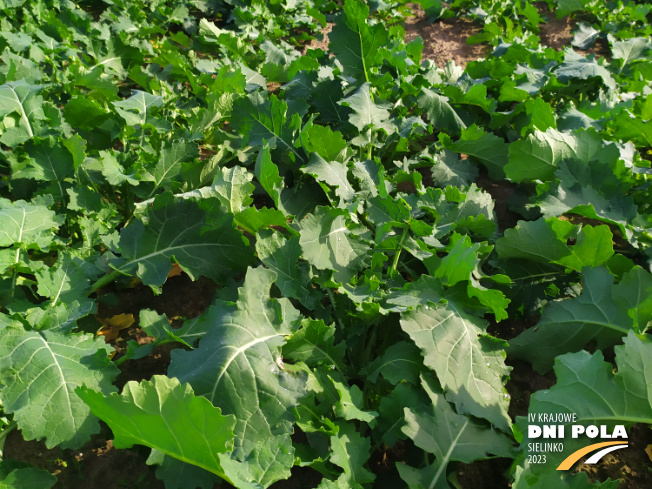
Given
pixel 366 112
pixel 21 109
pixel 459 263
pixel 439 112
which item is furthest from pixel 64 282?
pixel 439 112

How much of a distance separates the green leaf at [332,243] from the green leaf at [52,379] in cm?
99

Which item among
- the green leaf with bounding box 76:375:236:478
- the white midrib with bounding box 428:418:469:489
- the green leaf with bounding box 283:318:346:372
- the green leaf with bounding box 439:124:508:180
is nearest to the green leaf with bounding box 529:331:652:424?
the white midrib with bounding box 428:418:469:489

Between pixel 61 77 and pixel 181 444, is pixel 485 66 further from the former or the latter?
pixel 181 444

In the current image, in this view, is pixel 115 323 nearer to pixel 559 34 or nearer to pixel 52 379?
pixel 52 379

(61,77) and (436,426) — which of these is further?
(61,77)

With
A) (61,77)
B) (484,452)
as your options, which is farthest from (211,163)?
(484,452)

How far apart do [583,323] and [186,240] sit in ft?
6.51

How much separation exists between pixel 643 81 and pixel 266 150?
11.1 ft

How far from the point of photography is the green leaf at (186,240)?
2730 millimetres

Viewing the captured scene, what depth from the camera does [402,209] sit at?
273 cm

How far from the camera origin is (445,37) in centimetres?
596

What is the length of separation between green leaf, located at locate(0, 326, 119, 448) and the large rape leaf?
371 mm

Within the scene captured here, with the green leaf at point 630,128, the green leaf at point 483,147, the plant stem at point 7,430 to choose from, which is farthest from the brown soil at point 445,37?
the plant stem at point 7,430

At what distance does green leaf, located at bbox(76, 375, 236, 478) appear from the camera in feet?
5.13
